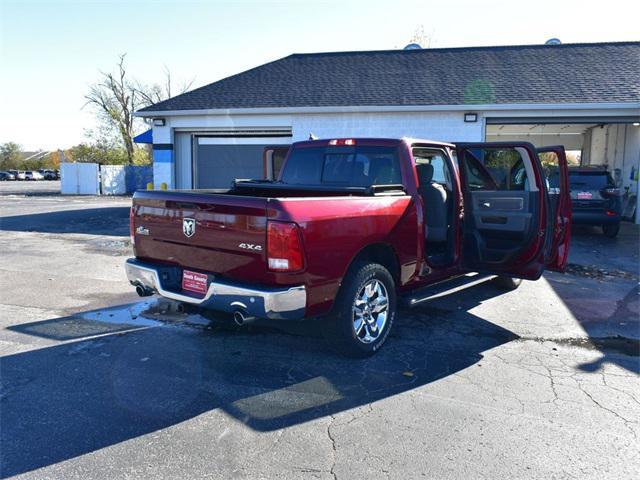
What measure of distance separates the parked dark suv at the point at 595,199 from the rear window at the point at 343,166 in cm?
862

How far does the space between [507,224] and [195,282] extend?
3.54 meters

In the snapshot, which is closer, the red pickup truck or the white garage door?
the red pickup truck

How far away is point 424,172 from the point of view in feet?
18.1

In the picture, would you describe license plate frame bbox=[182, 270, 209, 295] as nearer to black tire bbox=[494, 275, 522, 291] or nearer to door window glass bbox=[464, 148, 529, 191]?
door window glass bbox=[464, 148, 529, 191]

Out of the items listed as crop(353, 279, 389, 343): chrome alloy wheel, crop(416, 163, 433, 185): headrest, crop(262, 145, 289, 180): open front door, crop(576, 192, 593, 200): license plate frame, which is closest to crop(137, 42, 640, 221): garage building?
crop(576, 192, 593, 200): license plate frame

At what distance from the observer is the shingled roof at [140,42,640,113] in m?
14.4

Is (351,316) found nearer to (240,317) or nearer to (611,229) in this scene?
(240,317)

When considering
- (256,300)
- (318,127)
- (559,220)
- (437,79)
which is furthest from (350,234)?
(437,79)

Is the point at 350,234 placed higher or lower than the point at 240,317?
higher

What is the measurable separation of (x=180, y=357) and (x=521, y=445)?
2.86 metres

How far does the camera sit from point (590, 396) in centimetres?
396

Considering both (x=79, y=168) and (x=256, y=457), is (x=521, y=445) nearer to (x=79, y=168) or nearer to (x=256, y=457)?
(x=256, y=457)

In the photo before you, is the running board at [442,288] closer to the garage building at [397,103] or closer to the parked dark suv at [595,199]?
the parked dark suv at [595,199]

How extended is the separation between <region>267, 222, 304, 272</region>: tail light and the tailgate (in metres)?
0.07
